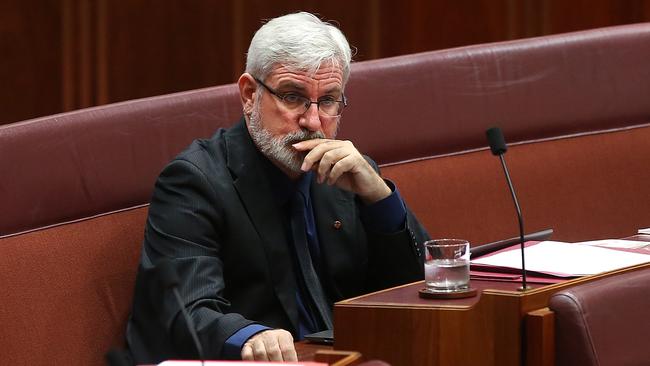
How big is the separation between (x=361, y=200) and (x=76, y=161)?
1.47ft

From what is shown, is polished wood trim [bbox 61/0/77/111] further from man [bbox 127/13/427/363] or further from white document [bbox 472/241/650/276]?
white document [bbox 472/241/650/276]

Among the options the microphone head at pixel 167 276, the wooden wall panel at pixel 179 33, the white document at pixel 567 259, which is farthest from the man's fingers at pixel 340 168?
the wooden wall panel at pixel 179 33

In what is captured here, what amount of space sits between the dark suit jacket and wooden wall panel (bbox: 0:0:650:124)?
0.87 metres

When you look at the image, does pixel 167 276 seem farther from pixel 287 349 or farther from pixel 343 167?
pixel 343 167

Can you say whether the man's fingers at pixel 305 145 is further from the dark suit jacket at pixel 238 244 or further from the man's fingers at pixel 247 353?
the man's fingers at pixel 247 353

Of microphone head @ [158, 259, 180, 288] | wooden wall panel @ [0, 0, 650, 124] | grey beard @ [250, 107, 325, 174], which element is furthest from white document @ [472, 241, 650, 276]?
wooden wall panel @ [0, 0, 650, 124]

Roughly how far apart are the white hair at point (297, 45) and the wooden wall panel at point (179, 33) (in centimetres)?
91

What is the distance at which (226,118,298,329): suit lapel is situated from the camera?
68.1 inches

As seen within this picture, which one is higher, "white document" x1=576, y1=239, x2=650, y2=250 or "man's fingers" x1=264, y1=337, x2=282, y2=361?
"white document" x1=576, y1=239, x2=650, y2=250

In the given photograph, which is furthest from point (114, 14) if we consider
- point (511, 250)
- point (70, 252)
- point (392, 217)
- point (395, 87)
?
point (511, 250)

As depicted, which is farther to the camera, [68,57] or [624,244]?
[68,57]

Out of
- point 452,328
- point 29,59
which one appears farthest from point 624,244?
point 29,59

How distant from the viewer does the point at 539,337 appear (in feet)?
4.59

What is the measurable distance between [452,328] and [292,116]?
464mm
